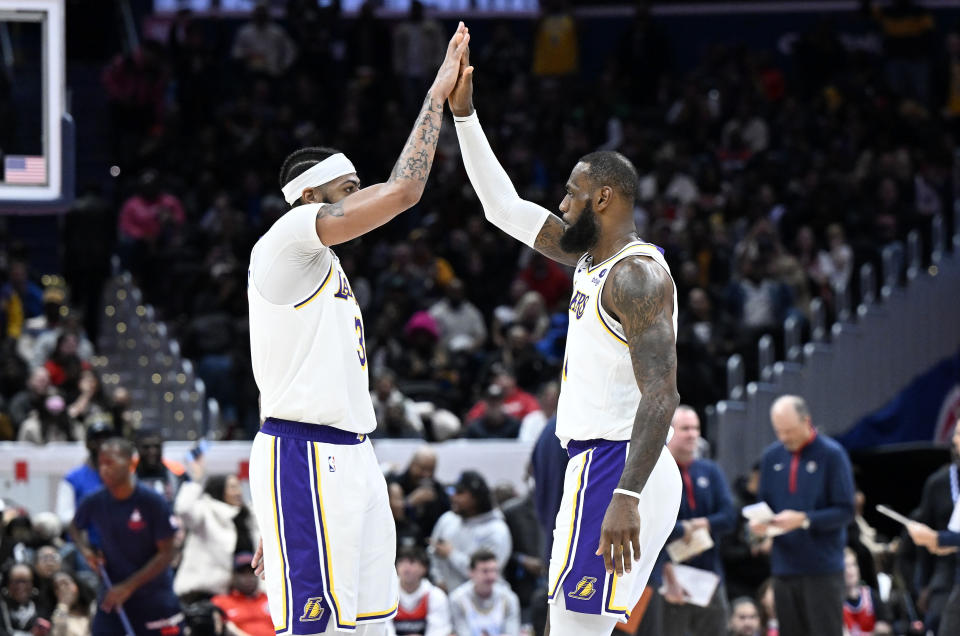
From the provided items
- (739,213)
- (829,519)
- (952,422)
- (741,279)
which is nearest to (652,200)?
(739,213)

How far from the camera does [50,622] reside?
11.4 metres

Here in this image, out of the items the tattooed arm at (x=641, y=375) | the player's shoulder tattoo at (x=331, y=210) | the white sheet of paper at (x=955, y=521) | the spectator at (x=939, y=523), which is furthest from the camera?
the spectator at (x=939, y=523)

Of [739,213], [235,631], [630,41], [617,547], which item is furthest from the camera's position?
[630,41]

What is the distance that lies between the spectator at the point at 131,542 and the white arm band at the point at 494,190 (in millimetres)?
3750

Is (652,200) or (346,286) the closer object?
(346,286)

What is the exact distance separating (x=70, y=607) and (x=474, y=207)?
958cm

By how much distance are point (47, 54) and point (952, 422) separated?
37.2ft

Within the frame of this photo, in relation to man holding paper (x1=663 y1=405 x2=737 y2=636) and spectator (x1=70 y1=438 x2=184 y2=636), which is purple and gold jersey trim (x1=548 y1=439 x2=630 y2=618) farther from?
spectator (x1=70 y1=438 x2=184 y2=636)

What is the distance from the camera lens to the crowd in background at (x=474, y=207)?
47.8ft

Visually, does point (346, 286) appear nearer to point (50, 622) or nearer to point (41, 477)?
point (50, 622)

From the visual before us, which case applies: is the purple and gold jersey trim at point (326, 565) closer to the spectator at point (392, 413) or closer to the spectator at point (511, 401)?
the spectator at point (392, 413)

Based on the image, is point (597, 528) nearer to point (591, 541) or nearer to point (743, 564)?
point (591, 541)

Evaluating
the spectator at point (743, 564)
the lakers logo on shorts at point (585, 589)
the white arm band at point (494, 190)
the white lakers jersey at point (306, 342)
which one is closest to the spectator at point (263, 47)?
the spectator at point (743, 564)

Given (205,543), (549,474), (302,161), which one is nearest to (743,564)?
(549,474)
